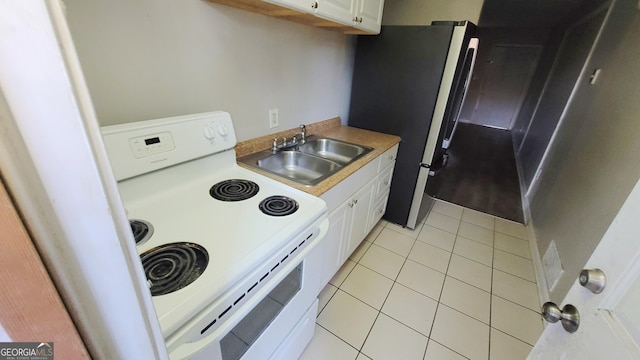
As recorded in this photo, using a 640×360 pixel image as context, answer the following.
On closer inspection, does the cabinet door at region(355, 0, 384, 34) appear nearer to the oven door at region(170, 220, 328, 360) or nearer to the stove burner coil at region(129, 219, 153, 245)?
the oven door at region(170, 220, 328, 360)

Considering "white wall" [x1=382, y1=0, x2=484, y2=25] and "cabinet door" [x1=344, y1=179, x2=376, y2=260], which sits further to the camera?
"white wall" [x1=382, y1=0, x2=484, y2=25]

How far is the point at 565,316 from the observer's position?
0.61 m

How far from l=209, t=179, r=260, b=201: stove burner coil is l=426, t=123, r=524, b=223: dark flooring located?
168 cm

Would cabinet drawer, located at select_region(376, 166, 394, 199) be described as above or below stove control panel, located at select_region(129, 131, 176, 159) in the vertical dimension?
below

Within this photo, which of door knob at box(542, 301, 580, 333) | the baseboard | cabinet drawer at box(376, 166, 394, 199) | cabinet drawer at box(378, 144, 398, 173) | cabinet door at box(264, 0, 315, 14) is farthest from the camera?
cabinet drawer at box(376, 166, 394, 199)

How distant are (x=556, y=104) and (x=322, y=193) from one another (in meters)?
3.83

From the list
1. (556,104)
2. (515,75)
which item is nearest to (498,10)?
(556,104)

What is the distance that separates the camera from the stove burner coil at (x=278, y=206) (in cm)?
96

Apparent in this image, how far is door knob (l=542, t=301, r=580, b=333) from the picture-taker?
1.93 feet

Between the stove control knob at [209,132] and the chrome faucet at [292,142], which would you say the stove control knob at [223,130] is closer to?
the stove control knob at [209,132]

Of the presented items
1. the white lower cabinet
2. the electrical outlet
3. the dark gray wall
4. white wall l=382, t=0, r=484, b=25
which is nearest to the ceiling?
the dark gray wall

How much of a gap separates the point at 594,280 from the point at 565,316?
0.12 m

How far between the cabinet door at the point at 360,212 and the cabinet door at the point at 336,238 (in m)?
0.07

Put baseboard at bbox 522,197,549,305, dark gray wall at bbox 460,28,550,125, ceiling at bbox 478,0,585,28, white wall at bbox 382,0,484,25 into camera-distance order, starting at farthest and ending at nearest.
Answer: dark gray wall at bbox 460,28,550,125
ceiling at bbox 478,0,585,28
white wall at bbox 382,0,484,25
baseboard at bbox 522,197,549,305
